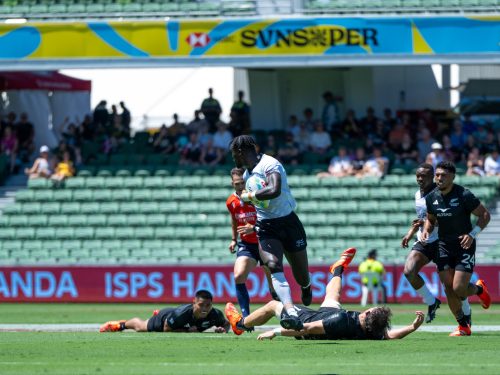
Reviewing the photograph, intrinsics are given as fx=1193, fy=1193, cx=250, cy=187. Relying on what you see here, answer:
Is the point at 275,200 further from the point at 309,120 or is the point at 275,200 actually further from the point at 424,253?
the point at 309,120

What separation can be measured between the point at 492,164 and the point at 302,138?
199 inches

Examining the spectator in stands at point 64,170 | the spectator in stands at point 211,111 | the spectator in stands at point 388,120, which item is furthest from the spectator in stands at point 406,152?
the spectator in stands at point 64,170

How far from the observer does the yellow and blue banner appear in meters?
28.7

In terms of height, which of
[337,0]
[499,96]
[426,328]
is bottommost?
[426,328]

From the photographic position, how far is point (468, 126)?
31078 millimetres

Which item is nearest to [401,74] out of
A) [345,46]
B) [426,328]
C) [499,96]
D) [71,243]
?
[499,96]

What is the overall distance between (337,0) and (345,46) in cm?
154

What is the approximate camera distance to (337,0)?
3009cm

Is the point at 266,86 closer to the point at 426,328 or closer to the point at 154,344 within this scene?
the point at 426,328

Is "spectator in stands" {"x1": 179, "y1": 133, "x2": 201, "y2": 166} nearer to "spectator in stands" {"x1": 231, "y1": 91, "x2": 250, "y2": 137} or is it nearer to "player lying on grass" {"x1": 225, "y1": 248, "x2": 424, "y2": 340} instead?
"spectator in stands" {"x1": 231, "y1": 91, "x2": 250, "y2": 137}

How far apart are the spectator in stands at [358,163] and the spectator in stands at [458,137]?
93.3 inches

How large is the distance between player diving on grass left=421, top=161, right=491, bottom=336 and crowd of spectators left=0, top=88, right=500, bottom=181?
45.6ft

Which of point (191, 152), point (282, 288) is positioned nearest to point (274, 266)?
point (282, 288)

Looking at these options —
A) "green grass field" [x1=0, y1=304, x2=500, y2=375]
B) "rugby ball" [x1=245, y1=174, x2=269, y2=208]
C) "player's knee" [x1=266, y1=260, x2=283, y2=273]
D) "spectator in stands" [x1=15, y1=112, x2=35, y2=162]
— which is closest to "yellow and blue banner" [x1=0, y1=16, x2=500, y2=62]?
"spectator in stands" [x1=15, y1=112, x2=35, y2=162]
